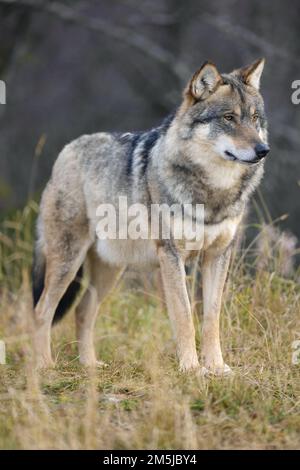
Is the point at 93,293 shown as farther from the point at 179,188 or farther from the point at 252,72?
the point at 252,72

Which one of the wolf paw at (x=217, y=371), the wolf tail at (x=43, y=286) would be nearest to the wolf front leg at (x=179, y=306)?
the wolf paw at (x=217, y=371)

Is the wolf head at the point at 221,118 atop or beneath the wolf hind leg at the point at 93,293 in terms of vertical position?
atop

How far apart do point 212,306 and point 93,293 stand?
1.25m

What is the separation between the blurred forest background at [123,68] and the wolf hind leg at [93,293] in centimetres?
431

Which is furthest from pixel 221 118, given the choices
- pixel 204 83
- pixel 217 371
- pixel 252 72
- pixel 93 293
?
pixel 93 293

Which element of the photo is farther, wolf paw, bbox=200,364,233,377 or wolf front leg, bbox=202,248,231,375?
wolf front leg, bbox=202,248,231,375

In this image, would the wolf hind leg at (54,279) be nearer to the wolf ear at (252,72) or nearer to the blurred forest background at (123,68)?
the wolf ear at (252,72)

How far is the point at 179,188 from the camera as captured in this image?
5035 millimetres

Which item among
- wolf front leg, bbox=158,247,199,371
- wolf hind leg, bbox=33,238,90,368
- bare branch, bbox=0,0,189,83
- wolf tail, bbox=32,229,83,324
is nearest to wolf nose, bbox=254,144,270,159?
wolf front leg, bbox=158,247,199,371

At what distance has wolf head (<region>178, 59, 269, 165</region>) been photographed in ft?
15.8

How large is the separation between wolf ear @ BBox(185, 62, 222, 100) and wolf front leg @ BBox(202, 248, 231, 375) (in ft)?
3.08

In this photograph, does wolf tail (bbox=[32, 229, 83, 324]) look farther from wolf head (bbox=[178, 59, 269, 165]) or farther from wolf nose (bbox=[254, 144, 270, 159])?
wolf nose (bbox=[254, 144, 270, 159])

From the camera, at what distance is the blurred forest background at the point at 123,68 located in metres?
10.3
